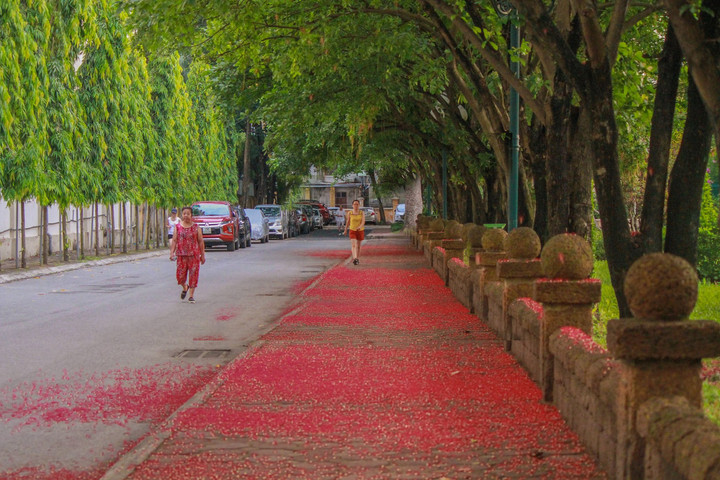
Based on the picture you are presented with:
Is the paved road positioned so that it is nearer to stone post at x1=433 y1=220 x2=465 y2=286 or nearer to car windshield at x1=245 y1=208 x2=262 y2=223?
stone post at x1=433 y1=220 x2=465 y2=286

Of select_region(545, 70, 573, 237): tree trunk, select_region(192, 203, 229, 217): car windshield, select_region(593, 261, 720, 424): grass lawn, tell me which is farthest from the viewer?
select_region(192, 203, 229, 217): car windshield

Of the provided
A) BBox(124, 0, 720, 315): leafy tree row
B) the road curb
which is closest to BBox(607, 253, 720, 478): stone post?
BBox(124, 0, 720, 315): leafy tree row

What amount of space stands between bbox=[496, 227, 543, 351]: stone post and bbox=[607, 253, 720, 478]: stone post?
493cm

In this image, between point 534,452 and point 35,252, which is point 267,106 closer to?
point 35,252

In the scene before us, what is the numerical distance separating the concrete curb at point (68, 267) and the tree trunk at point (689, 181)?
17391 millimetres

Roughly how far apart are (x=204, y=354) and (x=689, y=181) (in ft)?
19.2

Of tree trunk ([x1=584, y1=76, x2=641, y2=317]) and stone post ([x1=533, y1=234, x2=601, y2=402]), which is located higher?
tree trunk ([x1=584, y1=76, x2=641, y2=317])

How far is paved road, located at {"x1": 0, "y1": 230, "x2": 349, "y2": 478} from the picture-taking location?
22.3 feet

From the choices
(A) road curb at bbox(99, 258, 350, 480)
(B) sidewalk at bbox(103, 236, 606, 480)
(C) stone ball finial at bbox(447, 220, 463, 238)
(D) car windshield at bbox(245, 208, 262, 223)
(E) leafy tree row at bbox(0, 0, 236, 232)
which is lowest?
(B) sidewalk at bbox(103, 236, 606, 480)

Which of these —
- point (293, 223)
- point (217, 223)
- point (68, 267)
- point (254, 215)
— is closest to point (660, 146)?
point (68, 267)

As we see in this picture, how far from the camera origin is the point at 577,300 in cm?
742

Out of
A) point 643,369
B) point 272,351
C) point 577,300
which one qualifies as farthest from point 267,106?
point 643,369

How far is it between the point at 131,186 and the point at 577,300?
2928 centimetres

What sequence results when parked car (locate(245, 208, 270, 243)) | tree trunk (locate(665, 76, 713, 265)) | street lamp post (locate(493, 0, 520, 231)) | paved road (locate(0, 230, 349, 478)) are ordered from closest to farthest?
paved road (locate(0, 230, 349, 478)) → tree trunk (locate(665, 76, 713, 265)) → street lamp post (locate(493, 0, 520, 231)) → parked car (locate(245, 208, 270, 243))
